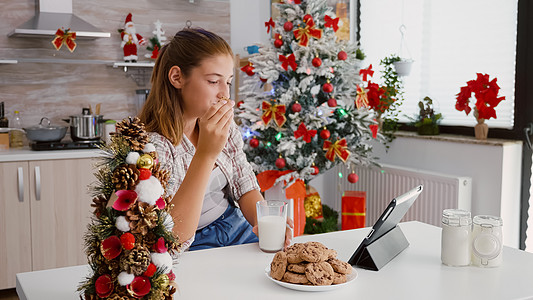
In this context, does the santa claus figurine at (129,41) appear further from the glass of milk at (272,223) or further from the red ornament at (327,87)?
the glass of milk at (272,223)

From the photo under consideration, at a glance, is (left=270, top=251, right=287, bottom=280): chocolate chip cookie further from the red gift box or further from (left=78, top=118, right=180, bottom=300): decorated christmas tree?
the red gift box

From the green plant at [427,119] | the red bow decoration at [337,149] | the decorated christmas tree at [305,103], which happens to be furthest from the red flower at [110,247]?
the green plant at [427,119]

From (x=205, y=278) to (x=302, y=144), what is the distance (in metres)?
2.10

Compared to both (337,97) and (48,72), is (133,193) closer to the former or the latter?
(337,97)

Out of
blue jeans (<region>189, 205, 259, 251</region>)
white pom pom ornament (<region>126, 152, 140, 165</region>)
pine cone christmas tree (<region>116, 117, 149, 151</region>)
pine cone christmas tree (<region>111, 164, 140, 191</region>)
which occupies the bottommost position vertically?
blue jeans (<region>189, 205, 259, 251</region>)

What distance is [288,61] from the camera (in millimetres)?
3195

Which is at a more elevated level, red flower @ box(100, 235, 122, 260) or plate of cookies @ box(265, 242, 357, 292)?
red flower @ box(100, 235, 122, 260)

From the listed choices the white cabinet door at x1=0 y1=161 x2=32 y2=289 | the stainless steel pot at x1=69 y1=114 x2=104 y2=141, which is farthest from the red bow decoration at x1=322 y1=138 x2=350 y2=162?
the white cabinet door at x1=0 y1=161 x2=32 y2=289

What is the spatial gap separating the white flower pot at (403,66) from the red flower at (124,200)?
309 cm

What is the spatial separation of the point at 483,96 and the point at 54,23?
2.75m

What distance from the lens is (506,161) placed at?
9.53 ft

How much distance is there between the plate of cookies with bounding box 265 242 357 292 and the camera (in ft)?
3.51

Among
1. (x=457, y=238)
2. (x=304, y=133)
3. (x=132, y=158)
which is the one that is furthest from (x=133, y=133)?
(x=304, y=133)

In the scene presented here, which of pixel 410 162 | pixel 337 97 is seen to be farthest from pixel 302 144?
pixel 410 162
